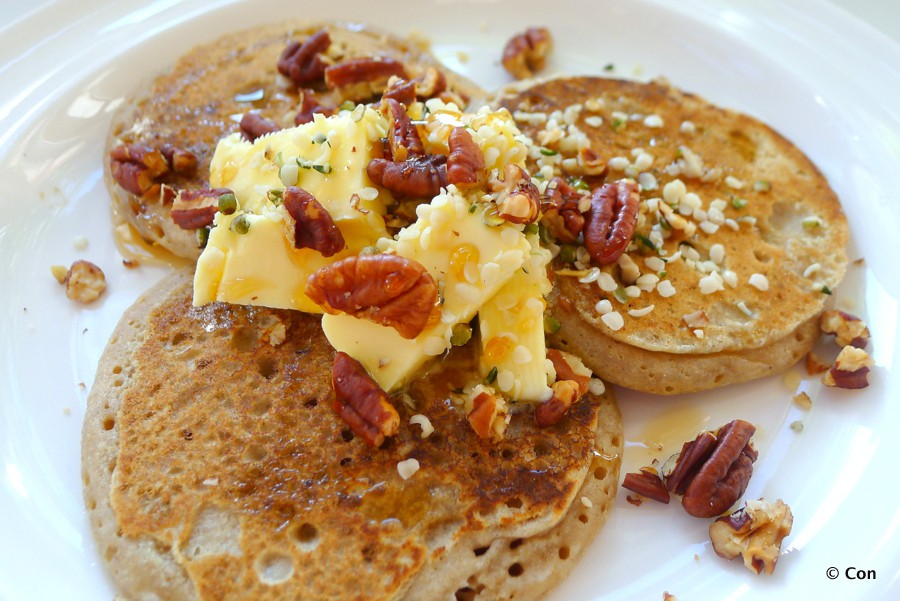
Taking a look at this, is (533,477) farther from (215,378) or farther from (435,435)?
(215,378)

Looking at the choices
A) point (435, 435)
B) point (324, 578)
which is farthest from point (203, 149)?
point (324, 578)

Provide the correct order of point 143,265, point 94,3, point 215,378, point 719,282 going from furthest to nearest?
point 94,3 → point 143,265 → point 719,282 → point 215,378

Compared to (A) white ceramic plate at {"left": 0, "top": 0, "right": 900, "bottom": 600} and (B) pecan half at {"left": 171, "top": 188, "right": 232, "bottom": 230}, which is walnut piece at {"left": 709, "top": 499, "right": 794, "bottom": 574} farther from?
(B) pecan half at {"left": 171, "top": 188, "right": 232, "bottom": 230}

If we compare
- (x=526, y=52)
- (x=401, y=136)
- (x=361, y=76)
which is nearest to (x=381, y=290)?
(x=401, y=136)

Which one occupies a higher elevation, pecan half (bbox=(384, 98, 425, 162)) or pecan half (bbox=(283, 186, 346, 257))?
pecan half (bbox=(384, 98, 425, 162))

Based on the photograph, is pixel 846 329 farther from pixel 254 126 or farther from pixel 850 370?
pixel 254 126

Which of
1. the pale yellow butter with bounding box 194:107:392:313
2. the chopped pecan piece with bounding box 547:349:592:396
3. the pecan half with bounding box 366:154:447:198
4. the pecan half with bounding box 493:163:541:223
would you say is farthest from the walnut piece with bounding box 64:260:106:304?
the chopped pecan piece with bounding box 547:349:592:396
